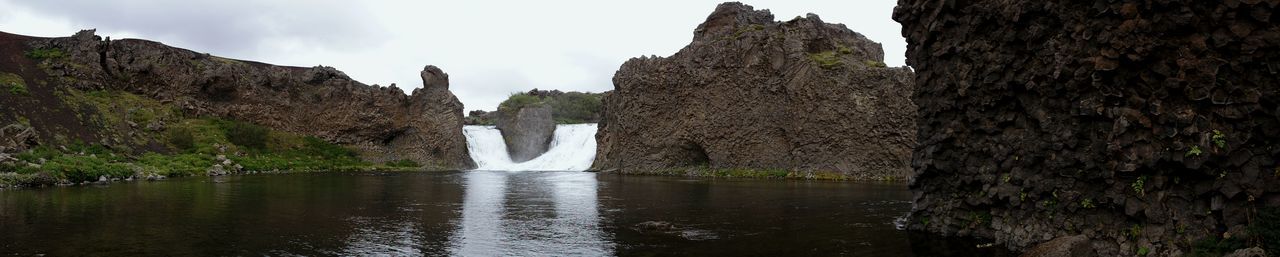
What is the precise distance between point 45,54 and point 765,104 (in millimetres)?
70304

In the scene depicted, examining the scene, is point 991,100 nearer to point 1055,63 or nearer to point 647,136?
point 1055,63

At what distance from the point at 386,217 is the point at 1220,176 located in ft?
75.6

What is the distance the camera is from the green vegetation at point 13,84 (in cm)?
5634

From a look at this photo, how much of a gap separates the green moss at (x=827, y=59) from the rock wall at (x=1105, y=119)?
1569 inches

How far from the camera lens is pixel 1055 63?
52.0ft

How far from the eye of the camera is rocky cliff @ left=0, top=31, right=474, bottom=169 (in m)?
61.9

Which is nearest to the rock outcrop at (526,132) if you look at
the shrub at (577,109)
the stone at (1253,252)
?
the shrub at (577,109)

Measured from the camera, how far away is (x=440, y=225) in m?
22.7

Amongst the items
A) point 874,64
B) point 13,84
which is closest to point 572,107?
point 874,64

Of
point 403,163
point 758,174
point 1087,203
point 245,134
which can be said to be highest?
point 245,134

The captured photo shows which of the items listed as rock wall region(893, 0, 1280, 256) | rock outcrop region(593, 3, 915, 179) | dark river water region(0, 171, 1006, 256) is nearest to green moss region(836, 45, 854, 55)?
rock outcrop region(593, 3, 915, 179)

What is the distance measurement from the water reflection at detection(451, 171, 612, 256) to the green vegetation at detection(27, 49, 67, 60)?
6092 centimetres

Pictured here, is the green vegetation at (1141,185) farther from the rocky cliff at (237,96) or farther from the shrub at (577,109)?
the shrub at (577,109)

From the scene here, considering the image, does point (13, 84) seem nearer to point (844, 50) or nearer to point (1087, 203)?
point (844, 50)
